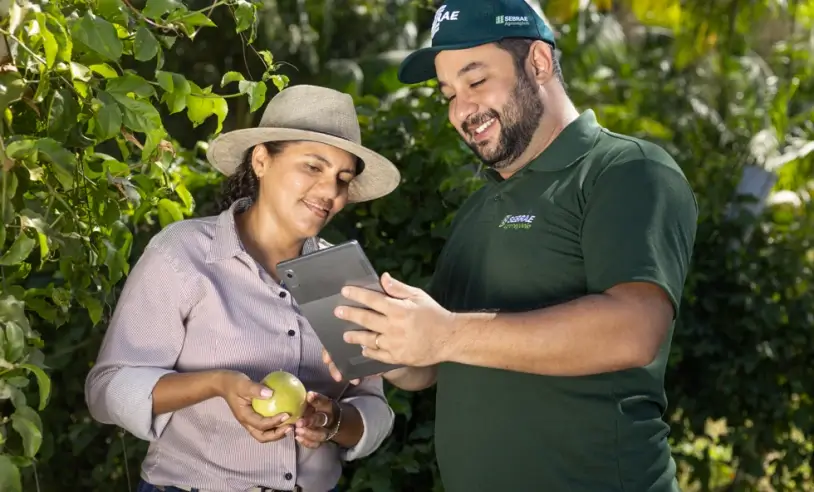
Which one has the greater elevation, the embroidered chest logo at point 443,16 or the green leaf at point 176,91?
the embroidered chest logo at point 443,16

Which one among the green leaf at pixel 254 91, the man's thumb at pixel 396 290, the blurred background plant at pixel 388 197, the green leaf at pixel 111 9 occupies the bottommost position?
the blurred background plant at pixel 388 197

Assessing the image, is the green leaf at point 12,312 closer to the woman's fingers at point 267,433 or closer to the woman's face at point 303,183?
the woman's fingers at point 267,433

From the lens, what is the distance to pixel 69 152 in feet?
6.65

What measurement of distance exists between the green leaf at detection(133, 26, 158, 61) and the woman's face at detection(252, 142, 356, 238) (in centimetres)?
59

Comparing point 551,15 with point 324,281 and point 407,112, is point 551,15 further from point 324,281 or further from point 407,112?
point 324,281

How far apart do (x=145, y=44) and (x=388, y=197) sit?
1580 mm

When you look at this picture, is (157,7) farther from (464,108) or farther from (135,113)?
(464,108)

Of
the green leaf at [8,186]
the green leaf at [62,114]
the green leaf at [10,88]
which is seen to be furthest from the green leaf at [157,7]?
the green leaf at [8,186]

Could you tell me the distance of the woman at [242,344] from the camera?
99.1 inches

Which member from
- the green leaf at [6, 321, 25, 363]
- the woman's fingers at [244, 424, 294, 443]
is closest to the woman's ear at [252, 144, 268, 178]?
the woman's fingers at [244, 424, 294, 443]

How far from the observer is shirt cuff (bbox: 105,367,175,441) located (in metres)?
2.49

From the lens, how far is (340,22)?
911 cm

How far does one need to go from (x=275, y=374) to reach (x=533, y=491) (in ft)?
2.04

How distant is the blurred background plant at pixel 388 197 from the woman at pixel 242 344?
14 centimetres
